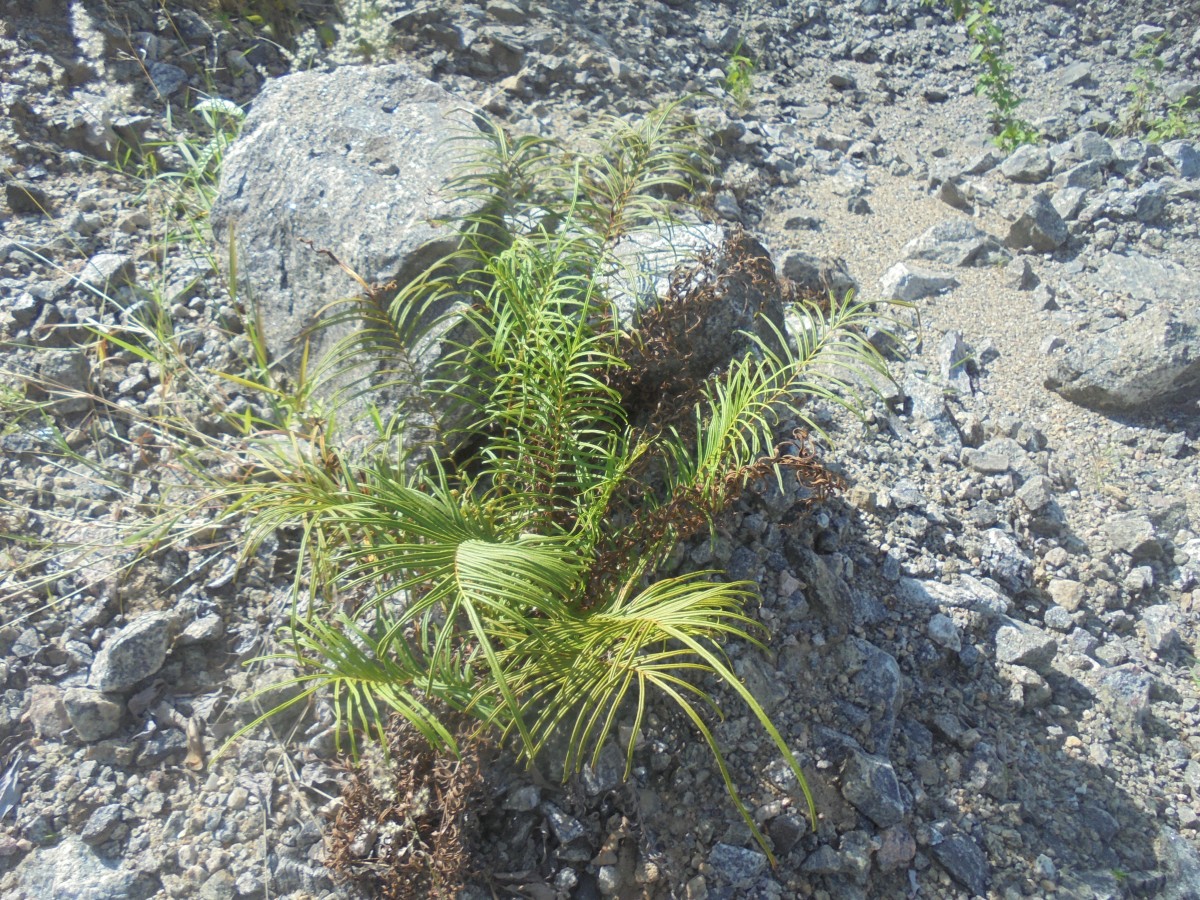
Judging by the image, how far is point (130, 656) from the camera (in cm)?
210

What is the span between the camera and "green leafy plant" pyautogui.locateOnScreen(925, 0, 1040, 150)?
4125 millimetres

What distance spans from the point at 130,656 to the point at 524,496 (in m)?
0.97

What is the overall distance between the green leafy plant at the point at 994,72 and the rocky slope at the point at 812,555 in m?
0.11

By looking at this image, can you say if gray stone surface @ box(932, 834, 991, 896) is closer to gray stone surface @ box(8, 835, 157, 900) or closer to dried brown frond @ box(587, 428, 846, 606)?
dried brown frond @ box(587, 428, 846, 606)

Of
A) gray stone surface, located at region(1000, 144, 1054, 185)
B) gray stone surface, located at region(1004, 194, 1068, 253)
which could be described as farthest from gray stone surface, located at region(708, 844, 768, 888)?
gray stone surface, located at region(1000, 144, 1054, 185)

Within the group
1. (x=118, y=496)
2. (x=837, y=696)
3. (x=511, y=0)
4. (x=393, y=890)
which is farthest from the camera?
(x=511, y=0)

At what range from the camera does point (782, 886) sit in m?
1.90

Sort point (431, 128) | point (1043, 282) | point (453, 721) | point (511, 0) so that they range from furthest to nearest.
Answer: point (511, 0), point (1043, 282), point (431, 128), point (453, 721)

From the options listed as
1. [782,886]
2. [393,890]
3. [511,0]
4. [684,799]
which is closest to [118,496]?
[393,890]

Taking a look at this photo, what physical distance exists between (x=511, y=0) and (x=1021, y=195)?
2441 mm

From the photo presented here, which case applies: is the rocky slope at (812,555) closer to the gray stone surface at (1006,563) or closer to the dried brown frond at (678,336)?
the gray stone surface at (1006,563)

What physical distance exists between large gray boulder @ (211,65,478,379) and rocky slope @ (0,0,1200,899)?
15cm

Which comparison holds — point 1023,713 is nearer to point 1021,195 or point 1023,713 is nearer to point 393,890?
point 393,890

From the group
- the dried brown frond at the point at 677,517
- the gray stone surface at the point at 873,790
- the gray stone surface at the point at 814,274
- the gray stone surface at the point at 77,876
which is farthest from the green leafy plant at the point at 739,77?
the gray stone surface at the point at 77,876
